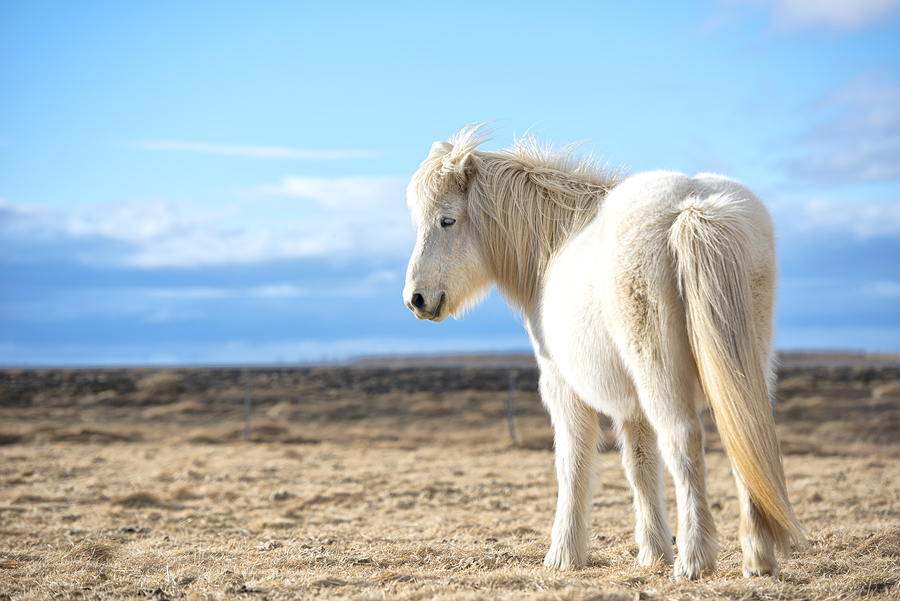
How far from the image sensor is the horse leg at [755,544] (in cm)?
306

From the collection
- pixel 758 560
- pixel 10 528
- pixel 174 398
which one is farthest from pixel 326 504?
pixel 174 398

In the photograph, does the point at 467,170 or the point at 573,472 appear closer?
the point at 573,472

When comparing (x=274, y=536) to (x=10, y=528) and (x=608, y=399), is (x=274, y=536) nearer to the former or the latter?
(x=10, y=528)

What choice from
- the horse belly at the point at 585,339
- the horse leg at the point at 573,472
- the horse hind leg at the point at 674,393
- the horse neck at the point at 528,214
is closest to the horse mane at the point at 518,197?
the horse neck at the point at 528,214

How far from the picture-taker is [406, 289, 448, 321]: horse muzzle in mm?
4000

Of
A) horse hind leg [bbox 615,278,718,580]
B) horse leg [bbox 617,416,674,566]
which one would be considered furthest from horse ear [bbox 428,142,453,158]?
horse leg [bbox 617,416,674,566]

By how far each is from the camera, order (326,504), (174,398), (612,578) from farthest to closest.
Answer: (174,398), (326,504), (612,578)

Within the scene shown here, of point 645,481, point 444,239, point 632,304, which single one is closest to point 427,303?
point 444,239

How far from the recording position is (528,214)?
414cm

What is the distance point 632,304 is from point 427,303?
1.36 metres

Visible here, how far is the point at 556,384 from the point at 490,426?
14518 mm

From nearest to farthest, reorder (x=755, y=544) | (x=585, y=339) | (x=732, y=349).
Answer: (x=732, y=349) < (x=755, y=544) < (x=585, y=339)

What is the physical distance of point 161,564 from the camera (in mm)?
4383

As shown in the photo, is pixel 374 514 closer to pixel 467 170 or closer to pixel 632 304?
pixel 467 170
